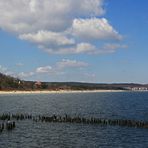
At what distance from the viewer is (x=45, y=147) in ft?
171

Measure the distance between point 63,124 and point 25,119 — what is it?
12671 mm

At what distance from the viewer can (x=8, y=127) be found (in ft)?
227

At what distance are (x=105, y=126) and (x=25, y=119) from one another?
69.9 ft

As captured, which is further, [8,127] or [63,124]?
[63,124]

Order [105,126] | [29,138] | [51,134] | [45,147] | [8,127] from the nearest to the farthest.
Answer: [45,147] → [29,138] → [51,134] → [8,127] → [105,126]

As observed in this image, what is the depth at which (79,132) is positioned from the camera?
67.0 metres

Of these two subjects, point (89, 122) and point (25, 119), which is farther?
point (25, 119)

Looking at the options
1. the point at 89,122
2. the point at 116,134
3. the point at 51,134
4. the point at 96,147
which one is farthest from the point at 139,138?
the point at 89,122

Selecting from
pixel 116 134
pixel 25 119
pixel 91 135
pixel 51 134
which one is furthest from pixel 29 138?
pixel 25 119

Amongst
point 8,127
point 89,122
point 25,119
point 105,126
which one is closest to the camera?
point 8,127

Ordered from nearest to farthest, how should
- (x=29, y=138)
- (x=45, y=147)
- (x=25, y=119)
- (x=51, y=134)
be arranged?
(x=45, y=147), (x=29, y=138), (x=51, y=134), (x=25, y=119)

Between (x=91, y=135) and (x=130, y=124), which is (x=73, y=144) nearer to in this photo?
(x=91, y=135)

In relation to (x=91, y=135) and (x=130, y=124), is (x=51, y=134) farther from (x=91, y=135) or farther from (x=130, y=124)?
(x=130, y=124)

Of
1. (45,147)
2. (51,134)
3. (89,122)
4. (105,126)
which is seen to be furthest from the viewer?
(89,122)
